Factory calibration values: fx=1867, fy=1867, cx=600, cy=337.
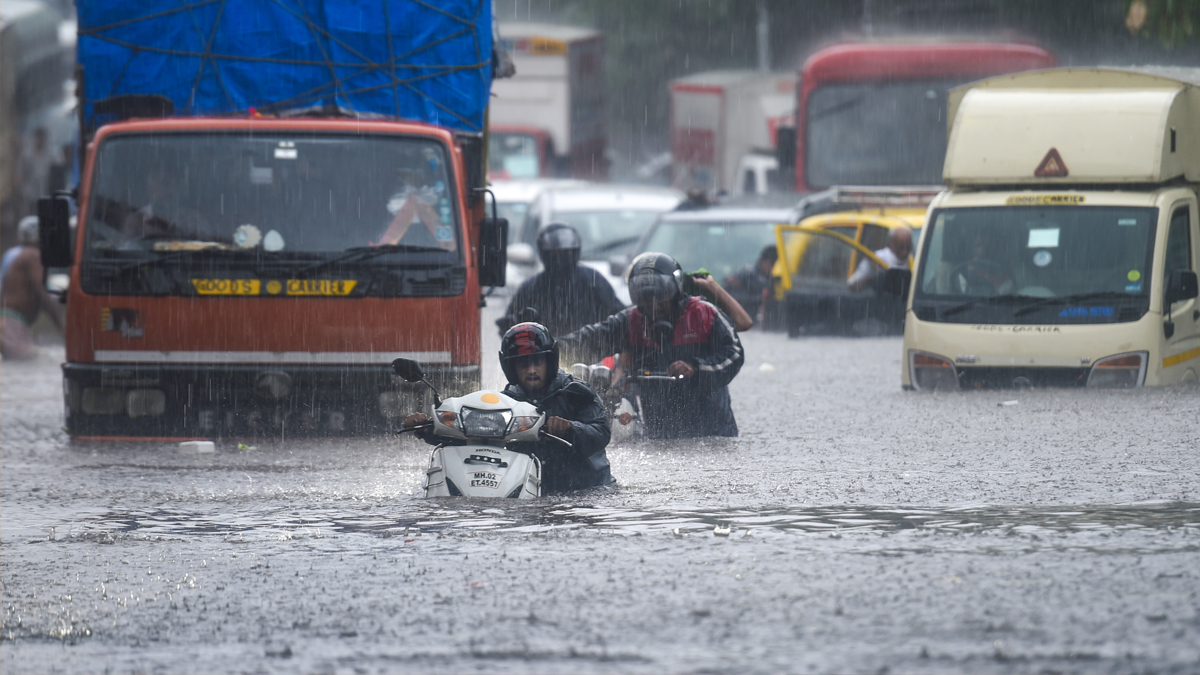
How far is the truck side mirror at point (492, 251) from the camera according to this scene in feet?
37.8

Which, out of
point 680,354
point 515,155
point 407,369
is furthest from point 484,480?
point 515,155

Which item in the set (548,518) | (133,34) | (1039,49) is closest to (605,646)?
(548,518)

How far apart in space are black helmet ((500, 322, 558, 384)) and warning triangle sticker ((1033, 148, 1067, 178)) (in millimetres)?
6404

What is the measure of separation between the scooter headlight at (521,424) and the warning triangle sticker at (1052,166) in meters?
6.89

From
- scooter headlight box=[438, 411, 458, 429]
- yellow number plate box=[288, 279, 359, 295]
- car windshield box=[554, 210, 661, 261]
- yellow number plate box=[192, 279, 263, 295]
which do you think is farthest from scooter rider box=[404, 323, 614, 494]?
car windshield box=[554, 210, 661, 261]

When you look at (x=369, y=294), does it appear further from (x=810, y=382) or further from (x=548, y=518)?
(x=810, y=382)

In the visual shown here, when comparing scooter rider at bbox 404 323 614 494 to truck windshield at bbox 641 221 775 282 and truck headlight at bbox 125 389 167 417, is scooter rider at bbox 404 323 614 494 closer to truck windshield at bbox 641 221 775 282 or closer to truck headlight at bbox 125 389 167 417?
truck headlight at bbox 125 389 167 417

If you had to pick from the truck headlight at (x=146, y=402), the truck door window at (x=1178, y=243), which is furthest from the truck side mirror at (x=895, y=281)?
the truck headlight at (x=146, y=402)

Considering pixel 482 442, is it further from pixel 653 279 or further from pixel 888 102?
pixel 888 102

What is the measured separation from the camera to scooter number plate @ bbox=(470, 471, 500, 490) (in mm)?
8164

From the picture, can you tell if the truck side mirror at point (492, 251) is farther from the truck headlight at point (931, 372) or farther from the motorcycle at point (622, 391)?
the truck headlight at point (931, 372)

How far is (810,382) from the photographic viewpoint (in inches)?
599

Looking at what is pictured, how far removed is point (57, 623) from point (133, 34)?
6774 millimetres

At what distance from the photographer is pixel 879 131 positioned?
23469 millimetres
